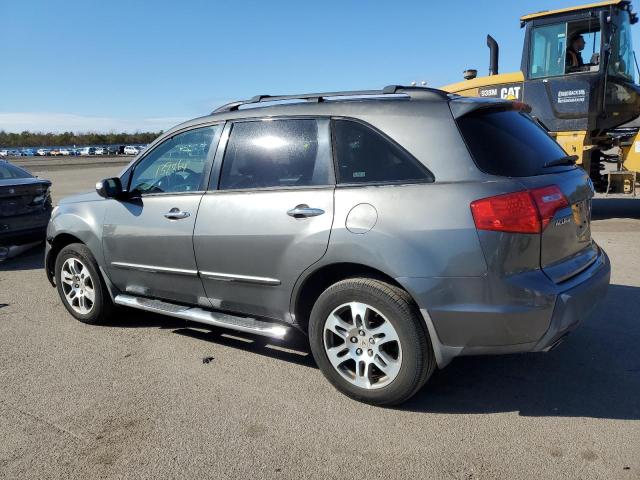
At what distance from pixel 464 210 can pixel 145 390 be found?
7.70 feet

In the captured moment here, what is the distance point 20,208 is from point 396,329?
683cm

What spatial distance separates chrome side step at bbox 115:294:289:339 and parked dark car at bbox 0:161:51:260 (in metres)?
4.13

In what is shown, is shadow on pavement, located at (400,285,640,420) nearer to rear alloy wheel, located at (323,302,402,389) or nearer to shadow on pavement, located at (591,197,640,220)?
rear alloy wheel, located at (323,302,402,389)

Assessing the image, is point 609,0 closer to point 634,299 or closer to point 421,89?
point 634,299

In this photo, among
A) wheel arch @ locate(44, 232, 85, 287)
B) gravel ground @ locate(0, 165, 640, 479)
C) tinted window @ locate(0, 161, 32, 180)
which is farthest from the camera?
tinted window @ locate(0, 161, 32, 180)

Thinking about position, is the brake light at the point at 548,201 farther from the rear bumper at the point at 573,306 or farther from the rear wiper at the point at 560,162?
the rear bumper at the point at 573,306

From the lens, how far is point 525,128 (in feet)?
11.4

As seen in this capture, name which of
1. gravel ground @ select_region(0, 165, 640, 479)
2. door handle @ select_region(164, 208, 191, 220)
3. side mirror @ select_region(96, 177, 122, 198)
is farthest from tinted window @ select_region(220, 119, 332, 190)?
gravel ground @ select_region(0, 165, 640, 479)

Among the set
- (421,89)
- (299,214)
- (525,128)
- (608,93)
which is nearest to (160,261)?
(299,214)

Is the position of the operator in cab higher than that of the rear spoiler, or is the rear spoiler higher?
the operator in cab

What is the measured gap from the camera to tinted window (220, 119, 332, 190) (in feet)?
11.5

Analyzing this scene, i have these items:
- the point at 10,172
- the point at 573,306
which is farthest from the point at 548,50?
the point at 10,172

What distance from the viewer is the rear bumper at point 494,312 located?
9.36 ft

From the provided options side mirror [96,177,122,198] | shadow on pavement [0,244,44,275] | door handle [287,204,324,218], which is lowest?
shadow on pavement [0,244,44,275]
